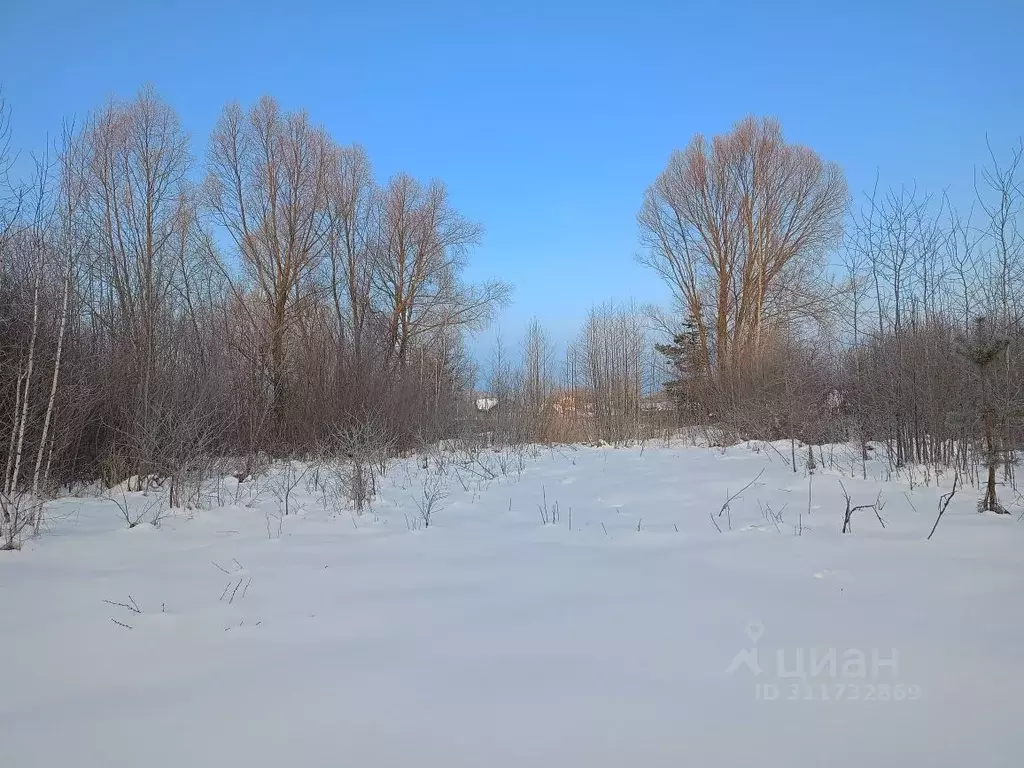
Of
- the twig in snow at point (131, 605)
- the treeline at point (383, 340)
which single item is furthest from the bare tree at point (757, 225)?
the twig in snow at point (131, 605)

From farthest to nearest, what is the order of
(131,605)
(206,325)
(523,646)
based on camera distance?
(206,325) → (131,605) → (523,646)

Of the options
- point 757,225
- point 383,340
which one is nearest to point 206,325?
point 383,340

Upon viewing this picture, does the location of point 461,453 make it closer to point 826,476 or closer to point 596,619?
point 826,476

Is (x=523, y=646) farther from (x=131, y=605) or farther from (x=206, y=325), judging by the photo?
(x=206, y=325)

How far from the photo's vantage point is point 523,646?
246 centimetres

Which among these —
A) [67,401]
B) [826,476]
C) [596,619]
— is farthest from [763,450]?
[67,401]

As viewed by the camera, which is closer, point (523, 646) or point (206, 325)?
point (523, 646)

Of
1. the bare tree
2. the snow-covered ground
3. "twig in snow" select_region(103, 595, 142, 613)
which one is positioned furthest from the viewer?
the bare tree

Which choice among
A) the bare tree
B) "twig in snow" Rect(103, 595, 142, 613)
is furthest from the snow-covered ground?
the bare tree

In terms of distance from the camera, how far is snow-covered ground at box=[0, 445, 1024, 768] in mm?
1776

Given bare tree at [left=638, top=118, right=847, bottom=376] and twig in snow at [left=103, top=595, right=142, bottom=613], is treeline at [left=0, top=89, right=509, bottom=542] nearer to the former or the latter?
twig in snow at [left=103, top=595, right=142, bottom=613]

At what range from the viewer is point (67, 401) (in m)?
6.27

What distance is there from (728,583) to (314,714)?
7.53 feet

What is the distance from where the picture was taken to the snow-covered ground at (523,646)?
1776 mm
